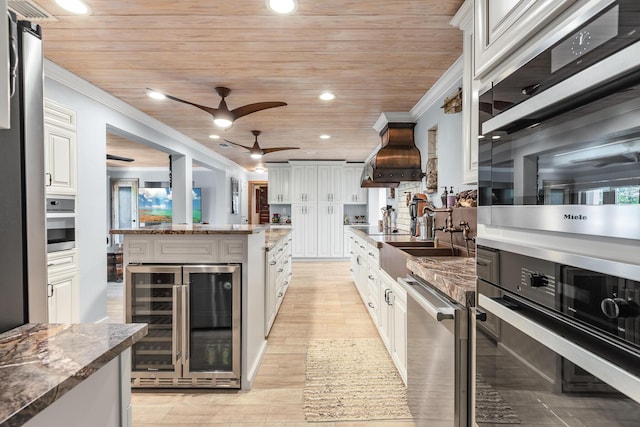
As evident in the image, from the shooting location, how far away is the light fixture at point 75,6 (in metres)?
1.96

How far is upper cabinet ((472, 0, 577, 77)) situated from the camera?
0.81 metres

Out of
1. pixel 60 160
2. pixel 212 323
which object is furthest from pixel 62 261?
pixel 212 323

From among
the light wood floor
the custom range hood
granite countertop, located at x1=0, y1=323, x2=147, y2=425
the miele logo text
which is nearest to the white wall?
the light wood floor

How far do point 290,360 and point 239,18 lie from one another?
254 cm

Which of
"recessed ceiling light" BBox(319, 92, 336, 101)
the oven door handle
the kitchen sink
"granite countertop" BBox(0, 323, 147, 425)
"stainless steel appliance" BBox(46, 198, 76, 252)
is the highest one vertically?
"recessed ceiling light" BBox(319, 92, 336, 101)

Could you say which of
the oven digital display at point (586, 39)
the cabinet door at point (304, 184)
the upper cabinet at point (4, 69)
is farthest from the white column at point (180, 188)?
the oven digital display at point (586, 39)

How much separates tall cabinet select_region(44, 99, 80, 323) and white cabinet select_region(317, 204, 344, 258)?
17.5 ft

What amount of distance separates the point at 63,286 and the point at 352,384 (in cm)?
248

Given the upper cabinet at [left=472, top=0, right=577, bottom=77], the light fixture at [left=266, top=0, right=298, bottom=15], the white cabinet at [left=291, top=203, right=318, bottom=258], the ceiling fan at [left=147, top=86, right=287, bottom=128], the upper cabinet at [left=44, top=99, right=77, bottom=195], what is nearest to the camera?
the upper cabinet at [left=472, top=0, right=577, bottom=77]

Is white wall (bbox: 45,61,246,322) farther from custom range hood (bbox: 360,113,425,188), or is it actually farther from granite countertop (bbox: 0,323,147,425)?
custom range hood (bbox: 360,113,425,188)

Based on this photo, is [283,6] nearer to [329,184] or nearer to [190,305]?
[190,305]

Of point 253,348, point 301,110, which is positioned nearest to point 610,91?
point 253,348

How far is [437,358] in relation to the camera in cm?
142

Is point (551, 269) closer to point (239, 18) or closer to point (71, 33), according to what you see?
point (239, 18)
